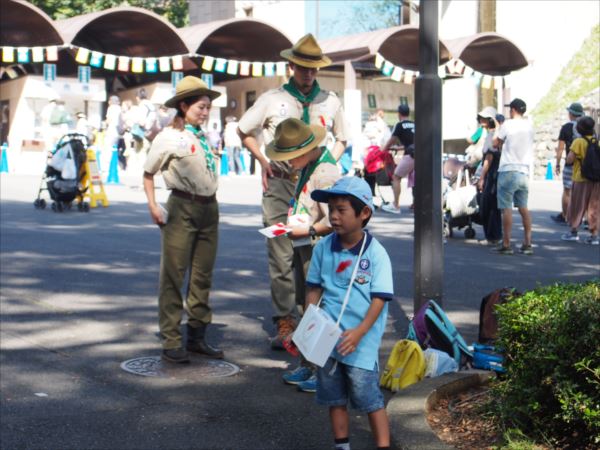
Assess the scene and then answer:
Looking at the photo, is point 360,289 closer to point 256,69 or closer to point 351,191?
point 351,191

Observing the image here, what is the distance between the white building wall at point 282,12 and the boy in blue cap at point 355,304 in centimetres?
3930

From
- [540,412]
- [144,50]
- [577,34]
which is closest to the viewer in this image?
[540,412]

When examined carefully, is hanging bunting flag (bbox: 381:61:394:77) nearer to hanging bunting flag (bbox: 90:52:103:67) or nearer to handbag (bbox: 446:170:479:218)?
hanging bunting flag (bbox: 90:52:103:67)

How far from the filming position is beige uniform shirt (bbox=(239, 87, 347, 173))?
7.78 metres

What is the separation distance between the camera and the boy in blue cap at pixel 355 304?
4906 millimetres

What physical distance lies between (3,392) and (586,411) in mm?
3563

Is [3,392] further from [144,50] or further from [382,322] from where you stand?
[144,50]

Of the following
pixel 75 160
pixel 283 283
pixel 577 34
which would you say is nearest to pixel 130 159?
pixel 75 160

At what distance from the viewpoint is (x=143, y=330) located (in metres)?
8.43

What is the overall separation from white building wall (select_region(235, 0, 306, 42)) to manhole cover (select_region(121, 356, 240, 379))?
3713 cm

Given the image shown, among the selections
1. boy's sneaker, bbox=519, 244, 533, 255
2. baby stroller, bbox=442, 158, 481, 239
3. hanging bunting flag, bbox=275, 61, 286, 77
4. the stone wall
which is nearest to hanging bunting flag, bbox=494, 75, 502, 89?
the stone wall

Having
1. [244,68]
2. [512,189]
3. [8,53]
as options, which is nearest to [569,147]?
[512,189]

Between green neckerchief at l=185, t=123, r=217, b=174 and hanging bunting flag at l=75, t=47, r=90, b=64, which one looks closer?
green neckerchief at l=185, t=123, r=217, b=174

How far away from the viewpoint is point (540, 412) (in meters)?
4.77
